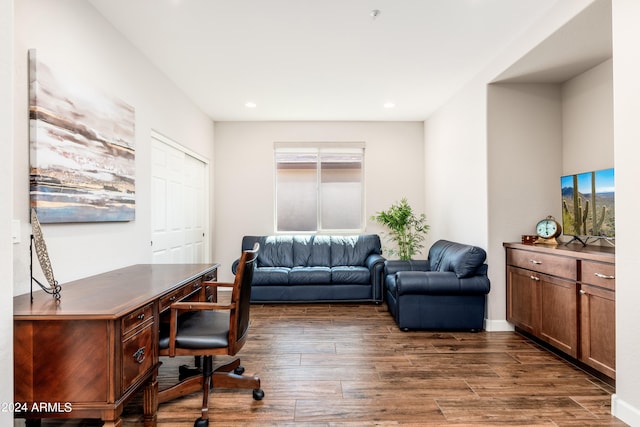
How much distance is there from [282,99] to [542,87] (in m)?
2.98

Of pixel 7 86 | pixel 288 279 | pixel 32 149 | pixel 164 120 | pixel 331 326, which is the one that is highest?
pixel 164 120

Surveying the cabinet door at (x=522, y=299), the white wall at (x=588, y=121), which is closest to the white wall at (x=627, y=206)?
the cabinet door at (x=522, y=299)

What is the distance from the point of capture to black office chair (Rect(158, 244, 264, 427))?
6.55 feet

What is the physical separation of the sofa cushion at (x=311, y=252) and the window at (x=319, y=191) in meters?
0.44

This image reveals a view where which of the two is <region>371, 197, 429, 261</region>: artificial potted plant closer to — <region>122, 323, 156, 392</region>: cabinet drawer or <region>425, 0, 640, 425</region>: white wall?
<region>425, 0, 640, 425</region>: white wall

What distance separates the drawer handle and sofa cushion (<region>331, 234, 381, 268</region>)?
371 cm

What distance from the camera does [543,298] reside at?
305 cm

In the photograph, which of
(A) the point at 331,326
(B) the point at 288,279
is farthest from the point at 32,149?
(B) the point at 288,279

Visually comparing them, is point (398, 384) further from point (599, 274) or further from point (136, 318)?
point (136, 318)

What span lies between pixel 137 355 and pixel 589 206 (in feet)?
12.0

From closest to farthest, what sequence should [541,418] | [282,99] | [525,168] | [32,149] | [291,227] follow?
[32,149]
[541,418]
[525,168]
[282,99]
[291,227]

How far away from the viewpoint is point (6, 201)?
55.2 inches

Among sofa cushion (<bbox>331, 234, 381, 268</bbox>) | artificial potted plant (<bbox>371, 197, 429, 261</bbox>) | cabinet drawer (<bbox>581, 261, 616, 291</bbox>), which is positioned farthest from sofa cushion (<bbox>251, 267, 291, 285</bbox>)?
cabinet drawer (<bbox>581, 261, 616, 291</bbox>)

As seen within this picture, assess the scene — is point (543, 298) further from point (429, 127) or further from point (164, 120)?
point (164, 120)
